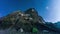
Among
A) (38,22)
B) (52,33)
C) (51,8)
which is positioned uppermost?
(51,8)

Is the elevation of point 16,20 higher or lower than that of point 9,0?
lower

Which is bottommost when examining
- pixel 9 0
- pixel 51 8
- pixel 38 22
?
pixel 38 22

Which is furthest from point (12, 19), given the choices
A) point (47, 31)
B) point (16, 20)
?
point (47, 31)

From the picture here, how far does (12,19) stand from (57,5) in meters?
0.75

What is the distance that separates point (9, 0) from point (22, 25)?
456 millimetres

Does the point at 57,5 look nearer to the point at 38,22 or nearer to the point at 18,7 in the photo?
the point at 38,22

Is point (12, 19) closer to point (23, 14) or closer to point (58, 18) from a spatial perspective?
point (23, 14)

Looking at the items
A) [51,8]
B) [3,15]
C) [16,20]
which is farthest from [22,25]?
[51,8]

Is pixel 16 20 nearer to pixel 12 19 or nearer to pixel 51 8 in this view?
pixel 12 19

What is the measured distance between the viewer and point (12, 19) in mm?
2887

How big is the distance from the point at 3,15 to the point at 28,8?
1.35 feet

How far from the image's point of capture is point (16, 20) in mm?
2879

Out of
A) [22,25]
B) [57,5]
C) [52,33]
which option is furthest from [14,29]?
[57,5]

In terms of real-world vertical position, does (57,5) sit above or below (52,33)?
above
